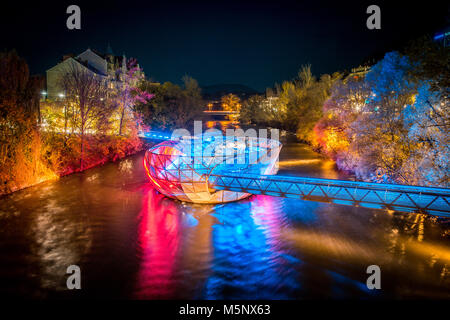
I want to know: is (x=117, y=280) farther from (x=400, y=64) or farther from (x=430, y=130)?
(x=400, y=64)

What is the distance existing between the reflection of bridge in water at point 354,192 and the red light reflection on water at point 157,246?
9.00 ft

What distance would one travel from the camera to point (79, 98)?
21594 millimetres

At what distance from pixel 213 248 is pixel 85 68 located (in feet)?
89.7

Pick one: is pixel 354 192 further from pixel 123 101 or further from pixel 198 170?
pixel 123 101

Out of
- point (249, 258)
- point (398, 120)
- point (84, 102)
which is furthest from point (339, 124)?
point (84, 102)

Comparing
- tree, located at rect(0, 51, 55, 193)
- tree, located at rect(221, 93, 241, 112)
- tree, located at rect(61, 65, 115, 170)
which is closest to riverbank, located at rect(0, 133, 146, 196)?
tree, located at rect(0, 51, 55, 193)

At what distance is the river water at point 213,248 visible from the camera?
24.5 feet

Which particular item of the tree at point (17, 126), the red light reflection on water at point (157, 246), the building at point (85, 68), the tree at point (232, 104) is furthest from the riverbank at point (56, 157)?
the tree at point (232, 104)

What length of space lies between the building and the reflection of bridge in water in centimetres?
2122

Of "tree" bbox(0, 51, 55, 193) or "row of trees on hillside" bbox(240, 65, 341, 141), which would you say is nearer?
"tree" bbox(0, 51, 55, 193)

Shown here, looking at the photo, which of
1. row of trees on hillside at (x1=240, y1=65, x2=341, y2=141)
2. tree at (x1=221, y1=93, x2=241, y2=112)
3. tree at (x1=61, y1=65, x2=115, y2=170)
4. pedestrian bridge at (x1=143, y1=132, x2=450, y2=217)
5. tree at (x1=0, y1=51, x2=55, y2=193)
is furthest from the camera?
tree at (x1=221, y1=93, x2=241, y2=112)

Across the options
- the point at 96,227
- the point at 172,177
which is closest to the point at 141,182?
the point at 172,177

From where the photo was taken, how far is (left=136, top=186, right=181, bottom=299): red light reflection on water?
24.6 feet

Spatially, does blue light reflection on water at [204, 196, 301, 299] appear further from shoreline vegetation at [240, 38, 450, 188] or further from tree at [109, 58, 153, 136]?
tree at [109, 58, 153, 136]
